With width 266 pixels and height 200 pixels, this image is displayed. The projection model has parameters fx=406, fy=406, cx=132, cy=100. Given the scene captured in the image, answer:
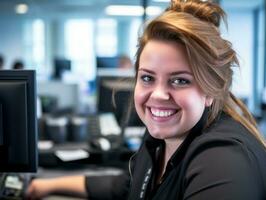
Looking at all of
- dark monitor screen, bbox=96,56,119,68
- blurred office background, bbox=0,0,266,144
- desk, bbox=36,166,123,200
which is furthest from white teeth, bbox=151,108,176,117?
blurred office background, bbox=0,0,266,144

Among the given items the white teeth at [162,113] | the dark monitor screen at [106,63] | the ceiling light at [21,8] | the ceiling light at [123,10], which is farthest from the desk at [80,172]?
the ceiling light at [21,8]

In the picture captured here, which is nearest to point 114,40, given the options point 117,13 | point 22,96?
point 117,13

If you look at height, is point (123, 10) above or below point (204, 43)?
below

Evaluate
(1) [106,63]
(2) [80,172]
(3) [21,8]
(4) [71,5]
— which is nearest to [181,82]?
(2) [80,172]

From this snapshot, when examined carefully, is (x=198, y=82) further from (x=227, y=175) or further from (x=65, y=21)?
(x=65, y=21)

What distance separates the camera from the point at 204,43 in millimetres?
1010

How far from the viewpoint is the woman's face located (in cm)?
102

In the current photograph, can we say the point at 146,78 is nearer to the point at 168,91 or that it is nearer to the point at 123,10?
the point at 168,91

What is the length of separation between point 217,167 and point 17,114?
0.64 m

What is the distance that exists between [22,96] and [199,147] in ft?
1.86

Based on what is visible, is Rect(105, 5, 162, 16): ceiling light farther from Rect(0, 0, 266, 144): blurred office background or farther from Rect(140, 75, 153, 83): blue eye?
Rect(140, 75, 153, 83): blue eye

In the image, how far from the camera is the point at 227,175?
2.93 ft

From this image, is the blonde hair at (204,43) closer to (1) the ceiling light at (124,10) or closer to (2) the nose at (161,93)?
(2) the nose at (161,93)

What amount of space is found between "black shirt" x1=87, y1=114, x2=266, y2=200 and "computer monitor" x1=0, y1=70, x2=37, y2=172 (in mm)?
404
